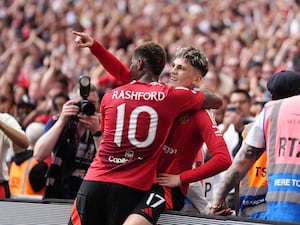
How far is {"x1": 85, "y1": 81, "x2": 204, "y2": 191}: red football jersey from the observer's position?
6643 mm

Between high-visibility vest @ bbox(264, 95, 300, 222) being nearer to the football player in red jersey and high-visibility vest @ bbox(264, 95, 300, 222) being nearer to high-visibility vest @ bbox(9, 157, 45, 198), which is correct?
the football player in red jersey

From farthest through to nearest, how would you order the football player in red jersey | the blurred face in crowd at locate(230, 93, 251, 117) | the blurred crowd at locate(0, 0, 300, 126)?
the blurred crowd at locate(0, 0, 300, 126) → the blurred face in crowd at locate(230, 93, 251, 117) → the football player in red jersey

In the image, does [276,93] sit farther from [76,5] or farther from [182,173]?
[76,5]

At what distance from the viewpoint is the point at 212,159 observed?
6.67 meters

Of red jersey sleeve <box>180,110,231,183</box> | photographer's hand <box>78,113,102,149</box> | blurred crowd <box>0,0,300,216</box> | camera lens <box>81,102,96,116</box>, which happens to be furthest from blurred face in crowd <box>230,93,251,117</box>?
red jersey sleeve <box>180,110,231,183</box>

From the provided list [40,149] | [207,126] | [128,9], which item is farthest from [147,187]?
[128,9]

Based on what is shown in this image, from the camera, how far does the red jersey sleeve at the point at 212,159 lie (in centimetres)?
666

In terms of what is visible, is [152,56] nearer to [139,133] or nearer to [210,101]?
[210,101]

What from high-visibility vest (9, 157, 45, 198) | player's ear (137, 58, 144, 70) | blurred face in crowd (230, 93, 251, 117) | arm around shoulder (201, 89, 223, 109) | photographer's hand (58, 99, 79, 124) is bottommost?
high-visibility vest (9, 157, 45, 198)

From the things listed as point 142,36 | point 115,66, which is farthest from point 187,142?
point 142,36

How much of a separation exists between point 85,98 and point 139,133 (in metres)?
1.32

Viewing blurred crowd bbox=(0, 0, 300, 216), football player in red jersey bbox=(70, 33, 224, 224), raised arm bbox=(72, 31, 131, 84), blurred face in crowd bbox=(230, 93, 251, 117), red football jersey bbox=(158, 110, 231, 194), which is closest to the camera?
football player in red jersey bbox=(70, 33, 224, 224)

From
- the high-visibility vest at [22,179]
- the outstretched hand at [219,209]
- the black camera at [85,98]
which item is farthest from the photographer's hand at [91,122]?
the high-visibility vest at [22,179]

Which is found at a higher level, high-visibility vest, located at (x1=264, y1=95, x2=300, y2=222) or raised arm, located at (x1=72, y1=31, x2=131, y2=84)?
raised arm, located at (x1=72, y1=31, x2=131, y2=84)
